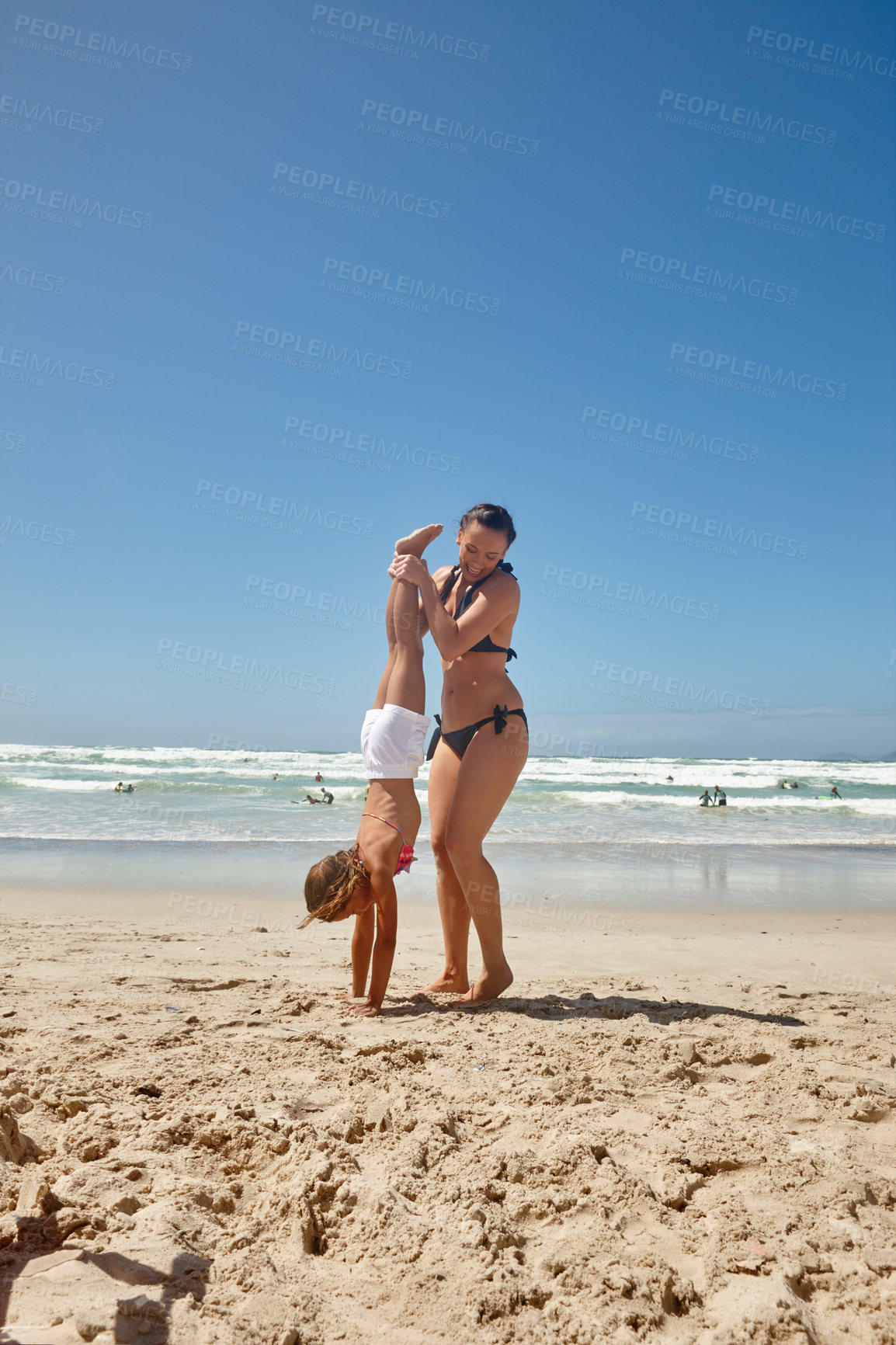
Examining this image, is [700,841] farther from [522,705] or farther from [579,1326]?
[579,1326]

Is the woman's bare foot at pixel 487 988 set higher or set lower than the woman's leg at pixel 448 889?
lower

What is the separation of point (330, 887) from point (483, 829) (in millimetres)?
884

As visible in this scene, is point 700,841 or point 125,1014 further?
A: point 700,841

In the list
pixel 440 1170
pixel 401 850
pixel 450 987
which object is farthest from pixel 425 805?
pixel 440 1170

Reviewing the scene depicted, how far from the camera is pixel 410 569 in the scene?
13.1 feet

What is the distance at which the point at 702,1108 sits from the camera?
106 inches

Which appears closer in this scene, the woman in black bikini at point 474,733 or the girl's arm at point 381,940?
the girl's arm at point 381,940

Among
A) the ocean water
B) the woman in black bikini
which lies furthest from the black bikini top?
the ocean water

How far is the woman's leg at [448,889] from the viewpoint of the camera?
4199 mm

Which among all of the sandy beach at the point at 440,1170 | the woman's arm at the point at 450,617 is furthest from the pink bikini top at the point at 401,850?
the woman's arm at the point at 450,617

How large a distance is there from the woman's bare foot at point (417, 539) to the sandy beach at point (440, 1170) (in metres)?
2.35

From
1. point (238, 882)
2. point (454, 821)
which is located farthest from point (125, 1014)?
point (238, 882)

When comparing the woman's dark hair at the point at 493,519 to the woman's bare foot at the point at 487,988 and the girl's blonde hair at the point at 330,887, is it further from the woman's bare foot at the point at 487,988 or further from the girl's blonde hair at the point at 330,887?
the woman's bare foot at the point at 487,988

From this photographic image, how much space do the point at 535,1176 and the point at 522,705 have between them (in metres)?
2.44
